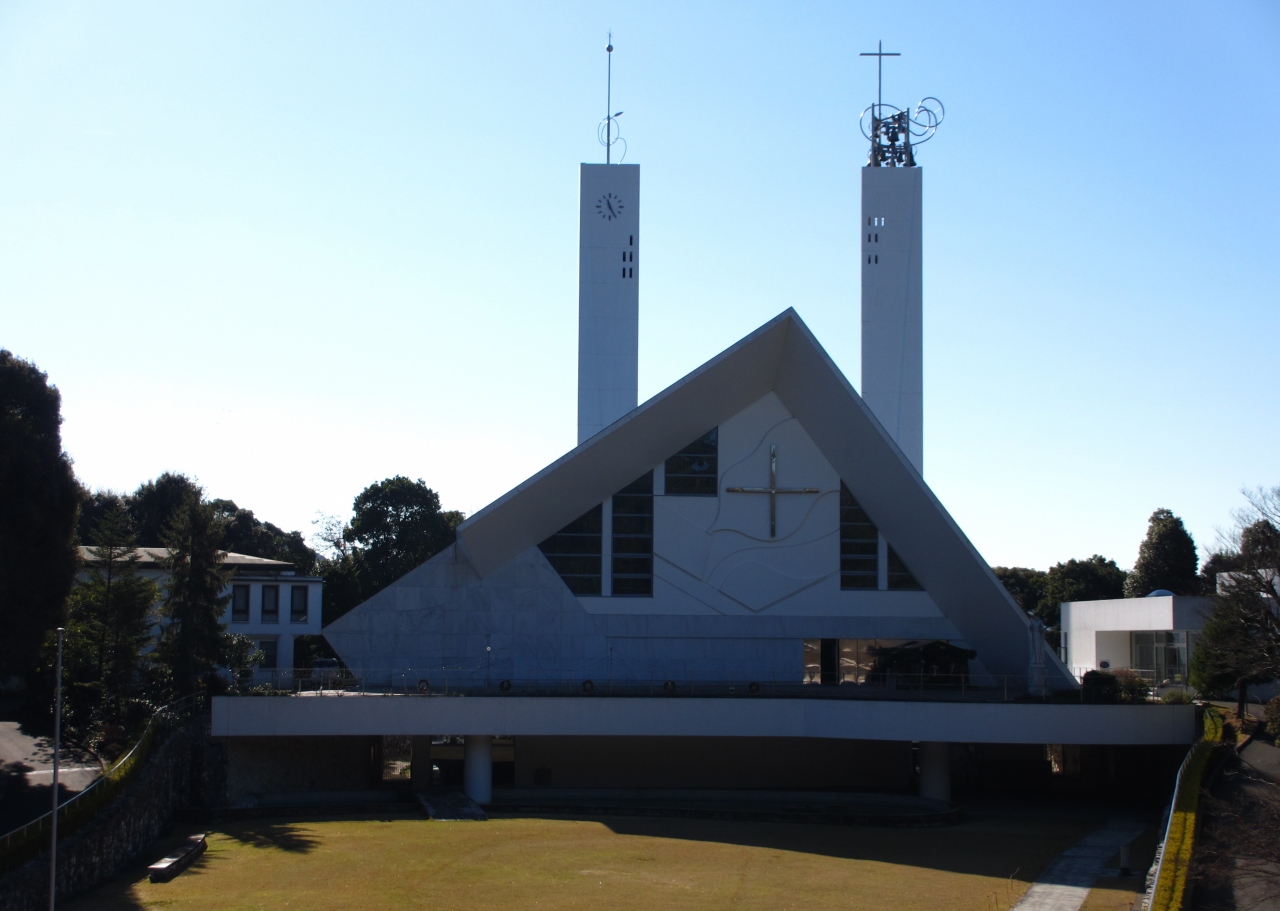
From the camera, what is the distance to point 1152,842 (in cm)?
1997

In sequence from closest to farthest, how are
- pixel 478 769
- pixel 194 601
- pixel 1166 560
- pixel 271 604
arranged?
pixel 478 769 < pixel 194 601 < pixel 271 604 < pixel 1166 560

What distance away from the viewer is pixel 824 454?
29047mm

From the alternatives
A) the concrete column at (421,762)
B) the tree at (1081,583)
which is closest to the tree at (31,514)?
the concrete column at (421,762)

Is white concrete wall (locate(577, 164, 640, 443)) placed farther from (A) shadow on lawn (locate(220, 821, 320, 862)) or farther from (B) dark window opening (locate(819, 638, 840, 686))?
(A) shadow on lawn (locate(220, 821, 320, 862))

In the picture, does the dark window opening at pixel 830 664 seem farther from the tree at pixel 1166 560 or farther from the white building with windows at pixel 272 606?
the tree at pixel 1166 560

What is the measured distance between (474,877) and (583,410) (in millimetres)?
21000

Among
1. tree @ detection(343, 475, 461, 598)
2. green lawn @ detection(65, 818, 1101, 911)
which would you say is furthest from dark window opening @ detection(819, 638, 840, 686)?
tree @ detection(343, 475, 461, 598)

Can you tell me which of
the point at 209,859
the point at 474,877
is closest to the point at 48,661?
the point at 209,859

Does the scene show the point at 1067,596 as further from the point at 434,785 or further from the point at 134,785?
the point at 134,785

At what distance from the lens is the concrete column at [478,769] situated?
24.9m

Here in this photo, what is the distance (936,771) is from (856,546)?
20.0ft

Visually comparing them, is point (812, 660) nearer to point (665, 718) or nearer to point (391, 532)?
point (665, 718)

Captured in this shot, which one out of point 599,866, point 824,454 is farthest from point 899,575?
point 599,866

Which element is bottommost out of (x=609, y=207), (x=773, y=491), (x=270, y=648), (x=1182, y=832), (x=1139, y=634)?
(x=1182, y=832)
